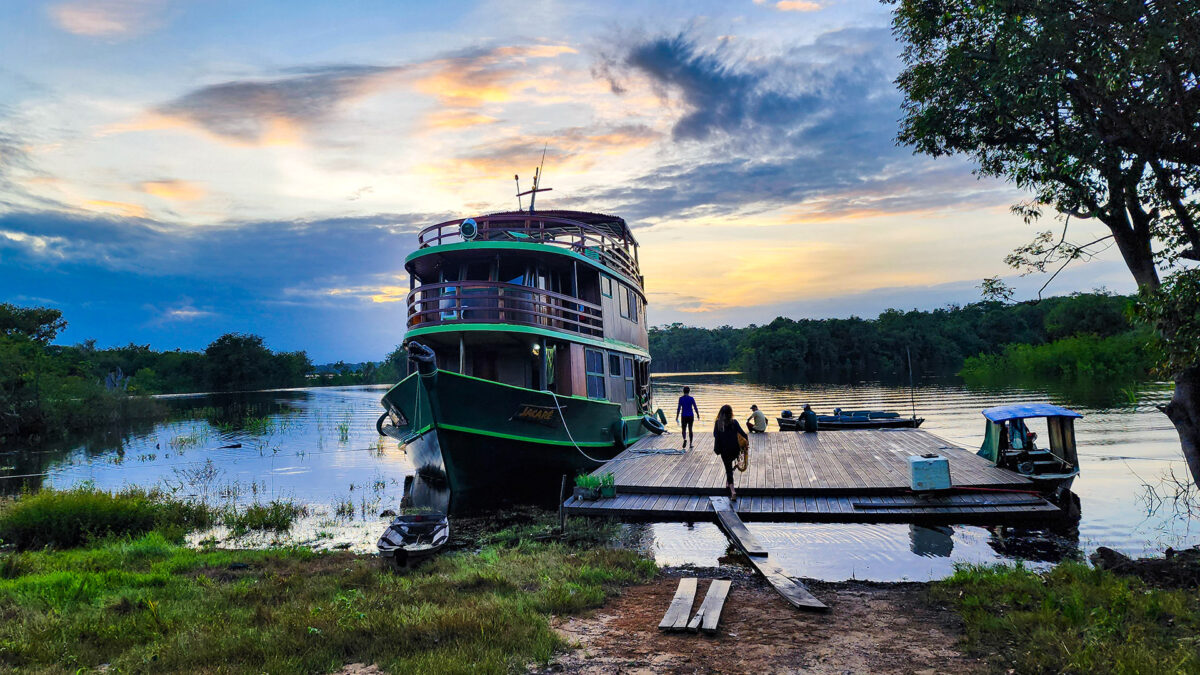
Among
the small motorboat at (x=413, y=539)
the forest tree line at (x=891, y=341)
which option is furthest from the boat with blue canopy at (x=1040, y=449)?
the forest tree line at (x=891, y=341)

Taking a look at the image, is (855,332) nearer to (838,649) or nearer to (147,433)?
(147,433)

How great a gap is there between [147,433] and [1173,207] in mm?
45789

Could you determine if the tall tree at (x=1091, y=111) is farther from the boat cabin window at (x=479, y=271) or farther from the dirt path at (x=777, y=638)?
the boat cabin window at (x=479, y=271)

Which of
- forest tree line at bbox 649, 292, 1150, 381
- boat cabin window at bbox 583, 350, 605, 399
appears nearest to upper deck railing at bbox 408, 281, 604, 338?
boat cabin window at bbox 583, 350, 605, 399

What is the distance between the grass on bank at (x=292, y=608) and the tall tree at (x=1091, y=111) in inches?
294

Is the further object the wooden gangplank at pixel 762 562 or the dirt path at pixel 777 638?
the wooden gangplank at pixel 762 562

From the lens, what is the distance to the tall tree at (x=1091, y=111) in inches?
260

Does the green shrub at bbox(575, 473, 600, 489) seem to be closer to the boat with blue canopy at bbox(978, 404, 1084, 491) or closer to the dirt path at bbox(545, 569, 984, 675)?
the dirt path at bbox(545, 569, 984, 675)

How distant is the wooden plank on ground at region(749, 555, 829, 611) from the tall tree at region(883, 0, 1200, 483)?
15.7 feet

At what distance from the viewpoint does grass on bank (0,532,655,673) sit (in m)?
5.47

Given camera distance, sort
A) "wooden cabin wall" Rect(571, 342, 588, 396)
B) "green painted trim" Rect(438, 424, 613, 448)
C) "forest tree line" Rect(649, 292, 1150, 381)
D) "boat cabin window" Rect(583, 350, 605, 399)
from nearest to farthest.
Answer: "green painted trim" Rect(438, 424, 613, 448) < "wooden cabin wall" Rect(571, 342, 588, 396) < "boat cabin window" Rect(583, 350, 605, 399) < "forest tree line" Rect(649, 292, 1150, 381)

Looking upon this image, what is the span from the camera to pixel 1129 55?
20.9 feet

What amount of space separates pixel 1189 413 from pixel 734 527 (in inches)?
244

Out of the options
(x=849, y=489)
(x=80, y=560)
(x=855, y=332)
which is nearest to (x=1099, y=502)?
(x=849, y=489)
